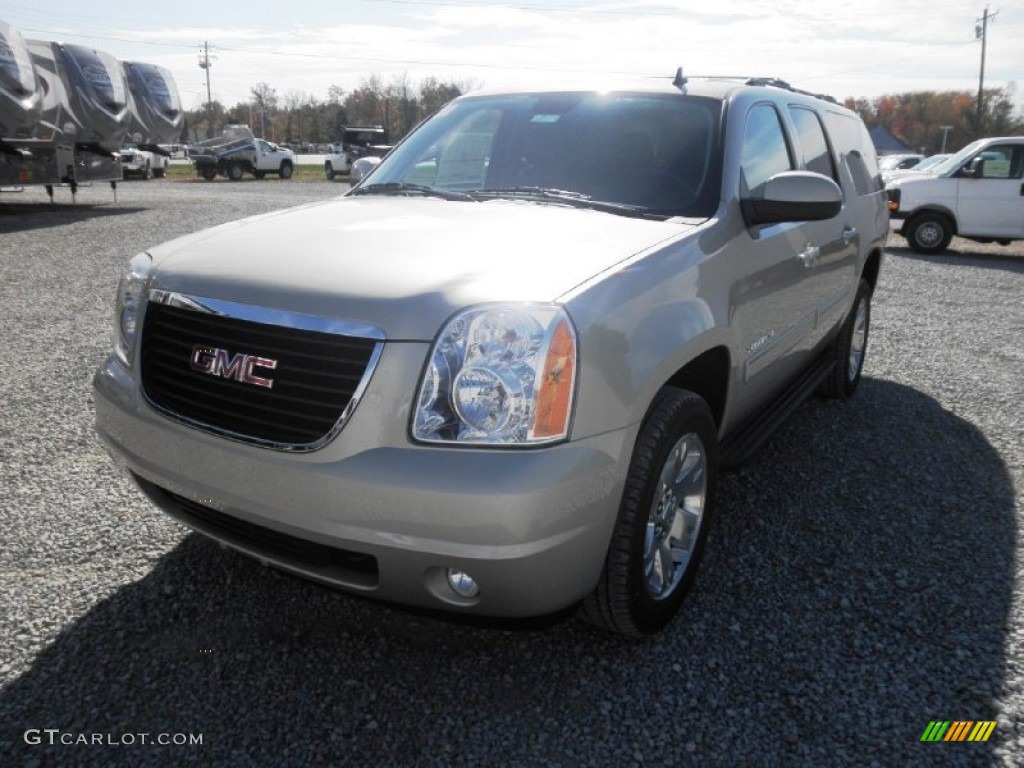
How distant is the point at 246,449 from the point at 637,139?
2077 millimetres

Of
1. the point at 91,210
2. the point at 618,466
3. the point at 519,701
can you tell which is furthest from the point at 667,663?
the point at 91,210

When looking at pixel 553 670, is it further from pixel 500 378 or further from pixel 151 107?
pixel 151 107

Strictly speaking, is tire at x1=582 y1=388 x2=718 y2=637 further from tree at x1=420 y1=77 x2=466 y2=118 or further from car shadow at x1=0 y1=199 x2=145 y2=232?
tree at x1=420 y1=77 x2=466 y2=118

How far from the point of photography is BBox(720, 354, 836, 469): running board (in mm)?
3266

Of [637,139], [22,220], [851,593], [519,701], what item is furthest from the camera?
[22,220]

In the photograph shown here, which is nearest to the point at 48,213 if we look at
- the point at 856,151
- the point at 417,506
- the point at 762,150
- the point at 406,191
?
the point at 406,191

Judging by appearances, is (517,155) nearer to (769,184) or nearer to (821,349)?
(769,184)

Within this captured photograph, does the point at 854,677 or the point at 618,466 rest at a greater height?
the point at 618,466

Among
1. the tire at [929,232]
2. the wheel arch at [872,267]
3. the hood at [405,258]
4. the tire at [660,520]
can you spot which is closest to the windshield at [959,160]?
the tire at [929,232]

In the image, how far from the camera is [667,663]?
8.57 ft

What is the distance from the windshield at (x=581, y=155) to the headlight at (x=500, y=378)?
1120mm

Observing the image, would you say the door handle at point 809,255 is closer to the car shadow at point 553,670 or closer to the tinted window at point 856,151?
the tinted window at point 856,151

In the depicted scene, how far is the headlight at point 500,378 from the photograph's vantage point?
2.07 meters

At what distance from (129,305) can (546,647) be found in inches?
71.9
